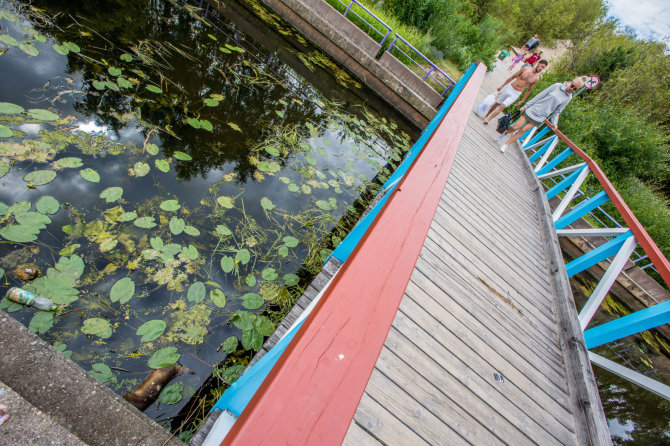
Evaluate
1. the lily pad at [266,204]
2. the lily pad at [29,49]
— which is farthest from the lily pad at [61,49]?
the lily pad at [266,204]

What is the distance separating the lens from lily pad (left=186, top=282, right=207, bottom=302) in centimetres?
228

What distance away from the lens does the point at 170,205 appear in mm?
2705

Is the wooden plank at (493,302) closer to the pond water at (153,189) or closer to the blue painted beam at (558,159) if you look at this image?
the pond water at (153,189)

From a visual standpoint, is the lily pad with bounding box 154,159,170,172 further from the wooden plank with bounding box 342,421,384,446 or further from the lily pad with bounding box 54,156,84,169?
the wooden plank with bounding box 342,421,384,446

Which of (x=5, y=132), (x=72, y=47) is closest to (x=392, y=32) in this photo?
(x=72, y=47)

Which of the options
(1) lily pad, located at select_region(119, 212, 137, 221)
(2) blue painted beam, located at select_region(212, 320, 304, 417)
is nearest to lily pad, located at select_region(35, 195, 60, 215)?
(1) lily pad, located at select_region(119, 212, 137, 221)

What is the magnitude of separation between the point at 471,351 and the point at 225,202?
8.90 feet

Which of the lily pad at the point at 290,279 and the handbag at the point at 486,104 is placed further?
the handbag at the point at 486,104

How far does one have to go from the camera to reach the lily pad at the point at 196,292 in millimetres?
2275

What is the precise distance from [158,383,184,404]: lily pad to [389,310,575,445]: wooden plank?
159cm

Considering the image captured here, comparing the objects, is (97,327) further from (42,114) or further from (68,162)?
(42,114)

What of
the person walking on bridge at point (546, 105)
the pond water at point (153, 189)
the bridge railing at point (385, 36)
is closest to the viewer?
the pond water at point (153, 189)

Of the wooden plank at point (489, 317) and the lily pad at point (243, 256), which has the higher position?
the wooden plank at point (489, 317)

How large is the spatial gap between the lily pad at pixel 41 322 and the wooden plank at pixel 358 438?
6.63 feet
